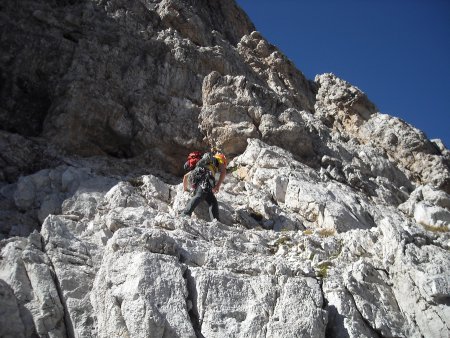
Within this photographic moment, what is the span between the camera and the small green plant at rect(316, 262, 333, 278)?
1369 cm

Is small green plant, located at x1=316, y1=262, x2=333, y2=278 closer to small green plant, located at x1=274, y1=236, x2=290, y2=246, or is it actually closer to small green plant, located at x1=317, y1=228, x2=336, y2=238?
small green plant, located at x1=274, y1=236, x2=290, y2=246

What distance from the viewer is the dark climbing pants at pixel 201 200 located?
56.7 feet

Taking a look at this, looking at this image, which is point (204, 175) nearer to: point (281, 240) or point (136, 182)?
point (136, 182)

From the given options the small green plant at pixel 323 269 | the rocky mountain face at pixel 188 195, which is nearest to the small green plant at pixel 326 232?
the rocky mountain face at pixel 188 195

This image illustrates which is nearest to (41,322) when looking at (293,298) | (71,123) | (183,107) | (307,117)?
(293,298)

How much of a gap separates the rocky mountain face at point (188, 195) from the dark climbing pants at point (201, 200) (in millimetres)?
683

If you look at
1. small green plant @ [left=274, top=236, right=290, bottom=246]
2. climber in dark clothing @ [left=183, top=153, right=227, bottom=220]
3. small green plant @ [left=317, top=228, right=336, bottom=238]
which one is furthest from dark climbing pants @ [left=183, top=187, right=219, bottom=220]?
small green plant @ [left=317, top=228, right=336, bottom=238]

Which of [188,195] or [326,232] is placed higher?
[188,195]

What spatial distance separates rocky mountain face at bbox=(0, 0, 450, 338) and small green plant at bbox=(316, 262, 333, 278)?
0.06 meters

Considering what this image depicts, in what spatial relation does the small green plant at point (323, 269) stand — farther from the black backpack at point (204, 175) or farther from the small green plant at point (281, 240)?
the black backpack at point (204, 175)

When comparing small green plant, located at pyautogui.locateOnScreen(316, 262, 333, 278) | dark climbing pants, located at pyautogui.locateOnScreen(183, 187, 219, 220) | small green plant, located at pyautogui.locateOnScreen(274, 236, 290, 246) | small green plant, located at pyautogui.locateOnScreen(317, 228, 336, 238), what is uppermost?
dark climbing pants, located at pyautogui.locateOnScreen(183, 187, 219, 220)

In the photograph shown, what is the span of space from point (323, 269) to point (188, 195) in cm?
613

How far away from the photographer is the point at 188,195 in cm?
1842

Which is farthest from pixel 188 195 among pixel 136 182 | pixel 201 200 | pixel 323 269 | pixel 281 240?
pixel 323 269
